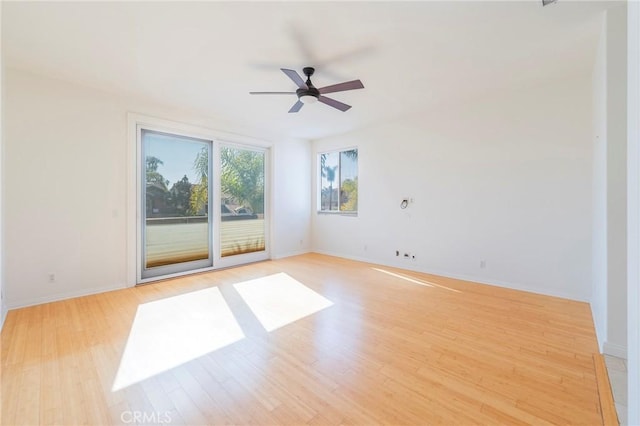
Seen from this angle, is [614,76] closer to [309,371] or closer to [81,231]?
[309,371]

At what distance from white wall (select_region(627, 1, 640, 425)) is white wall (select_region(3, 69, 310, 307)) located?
4.83 meters

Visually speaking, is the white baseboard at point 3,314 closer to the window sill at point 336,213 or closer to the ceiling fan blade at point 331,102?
the ceiling fan blade at point 331,102

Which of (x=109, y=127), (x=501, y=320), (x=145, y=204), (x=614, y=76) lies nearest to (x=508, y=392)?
(x=501, y=320)

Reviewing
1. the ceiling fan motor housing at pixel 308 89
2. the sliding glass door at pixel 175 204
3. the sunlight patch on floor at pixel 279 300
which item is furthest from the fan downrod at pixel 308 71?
the sunlight patch on floor at pixel 279 300

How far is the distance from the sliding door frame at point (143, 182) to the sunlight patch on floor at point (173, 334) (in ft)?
3.41

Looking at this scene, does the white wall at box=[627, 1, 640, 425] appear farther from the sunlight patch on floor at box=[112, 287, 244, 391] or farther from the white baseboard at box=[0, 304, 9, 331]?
the white baseboard at box=[0, 304, 9, 331]

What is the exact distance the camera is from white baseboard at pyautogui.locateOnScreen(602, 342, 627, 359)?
212cm

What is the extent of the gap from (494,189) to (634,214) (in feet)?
12.0

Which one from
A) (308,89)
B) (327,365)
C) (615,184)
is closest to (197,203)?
(308,89)

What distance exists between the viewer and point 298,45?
2.62 m

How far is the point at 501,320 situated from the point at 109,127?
5.47m

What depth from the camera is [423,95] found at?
387cm

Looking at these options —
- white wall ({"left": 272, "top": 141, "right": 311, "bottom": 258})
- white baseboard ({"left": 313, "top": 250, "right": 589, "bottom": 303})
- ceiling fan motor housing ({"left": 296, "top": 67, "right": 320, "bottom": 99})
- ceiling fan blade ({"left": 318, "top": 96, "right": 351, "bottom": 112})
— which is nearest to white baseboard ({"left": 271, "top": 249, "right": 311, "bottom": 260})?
white wall ({"left": 272, "top": 141, "right": 311, "bottom": 258})

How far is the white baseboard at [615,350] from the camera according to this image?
2117mm
